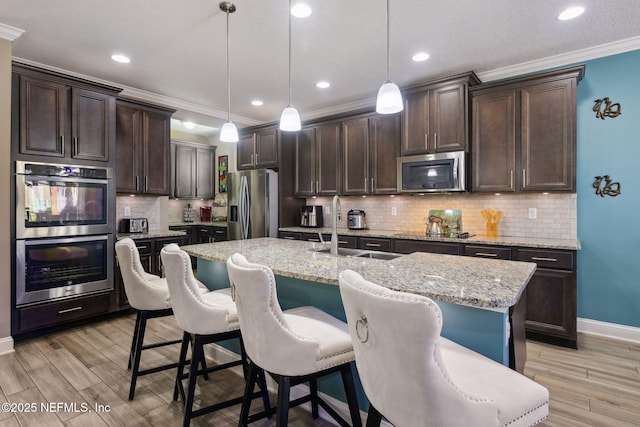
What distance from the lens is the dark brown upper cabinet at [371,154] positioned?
4180mm

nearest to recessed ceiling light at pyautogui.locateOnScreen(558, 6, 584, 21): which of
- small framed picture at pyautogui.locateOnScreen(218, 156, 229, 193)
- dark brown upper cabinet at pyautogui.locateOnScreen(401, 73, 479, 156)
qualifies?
dark brown upper cabinet at pyautogui.locateOnScreen(401, 73, 479, 156)

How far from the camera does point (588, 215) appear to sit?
3258 mm

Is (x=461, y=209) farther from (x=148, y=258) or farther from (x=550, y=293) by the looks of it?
(x=148, y=258)

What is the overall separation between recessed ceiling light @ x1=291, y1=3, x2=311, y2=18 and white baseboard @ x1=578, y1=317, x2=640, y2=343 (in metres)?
3.75

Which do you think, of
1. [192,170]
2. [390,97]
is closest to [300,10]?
[390,97]

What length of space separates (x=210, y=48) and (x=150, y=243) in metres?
2.24

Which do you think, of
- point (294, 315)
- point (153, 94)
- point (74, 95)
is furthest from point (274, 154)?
point (294, 315)

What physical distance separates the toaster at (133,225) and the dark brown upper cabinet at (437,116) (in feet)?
11.1

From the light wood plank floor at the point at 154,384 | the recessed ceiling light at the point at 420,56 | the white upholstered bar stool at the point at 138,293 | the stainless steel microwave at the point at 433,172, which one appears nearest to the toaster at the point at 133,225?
the light wood plank floor at the point at 154,384

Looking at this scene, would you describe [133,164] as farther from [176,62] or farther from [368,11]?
→ [368,11]

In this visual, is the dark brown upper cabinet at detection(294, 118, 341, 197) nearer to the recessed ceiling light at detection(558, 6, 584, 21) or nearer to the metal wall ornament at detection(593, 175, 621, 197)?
the recessed ceiling light at detection(558, 6, 584, 21)

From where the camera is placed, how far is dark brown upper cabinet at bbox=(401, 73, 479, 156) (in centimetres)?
359

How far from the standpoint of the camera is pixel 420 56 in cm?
340

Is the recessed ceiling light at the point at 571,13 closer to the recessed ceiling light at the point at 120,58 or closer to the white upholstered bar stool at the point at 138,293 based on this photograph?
the white upholstered bar stool at the point at 138,293
